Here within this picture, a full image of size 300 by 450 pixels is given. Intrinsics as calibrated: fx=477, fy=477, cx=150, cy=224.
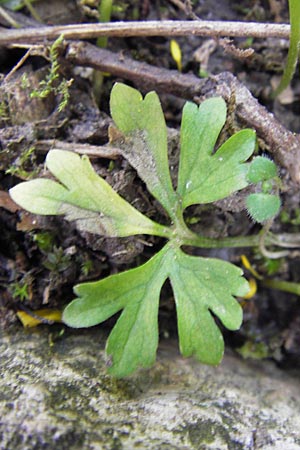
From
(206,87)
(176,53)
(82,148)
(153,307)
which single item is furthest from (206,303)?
(176,53)

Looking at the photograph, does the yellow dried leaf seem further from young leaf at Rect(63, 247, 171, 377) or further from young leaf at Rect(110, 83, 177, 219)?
young leaf at Rect(63, 247, 171, 377)

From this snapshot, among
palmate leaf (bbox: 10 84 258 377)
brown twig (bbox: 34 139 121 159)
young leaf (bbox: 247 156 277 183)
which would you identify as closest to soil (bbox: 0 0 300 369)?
brown twig (bbox: 34 139 121 159)

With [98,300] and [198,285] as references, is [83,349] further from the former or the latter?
[198,285]

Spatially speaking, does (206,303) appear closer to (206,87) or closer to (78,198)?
(78,198)

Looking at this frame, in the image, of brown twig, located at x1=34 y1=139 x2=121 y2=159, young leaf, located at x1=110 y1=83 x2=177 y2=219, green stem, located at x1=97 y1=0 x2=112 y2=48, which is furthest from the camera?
green stem, located at x1=97 y1=0 x2=112 y2=48

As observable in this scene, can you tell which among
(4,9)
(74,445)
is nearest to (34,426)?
(74,445)

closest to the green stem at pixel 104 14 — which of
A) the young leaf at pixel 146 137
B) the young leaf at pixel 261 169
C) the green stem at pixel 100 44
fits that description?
the green stem at pixel 100 44
